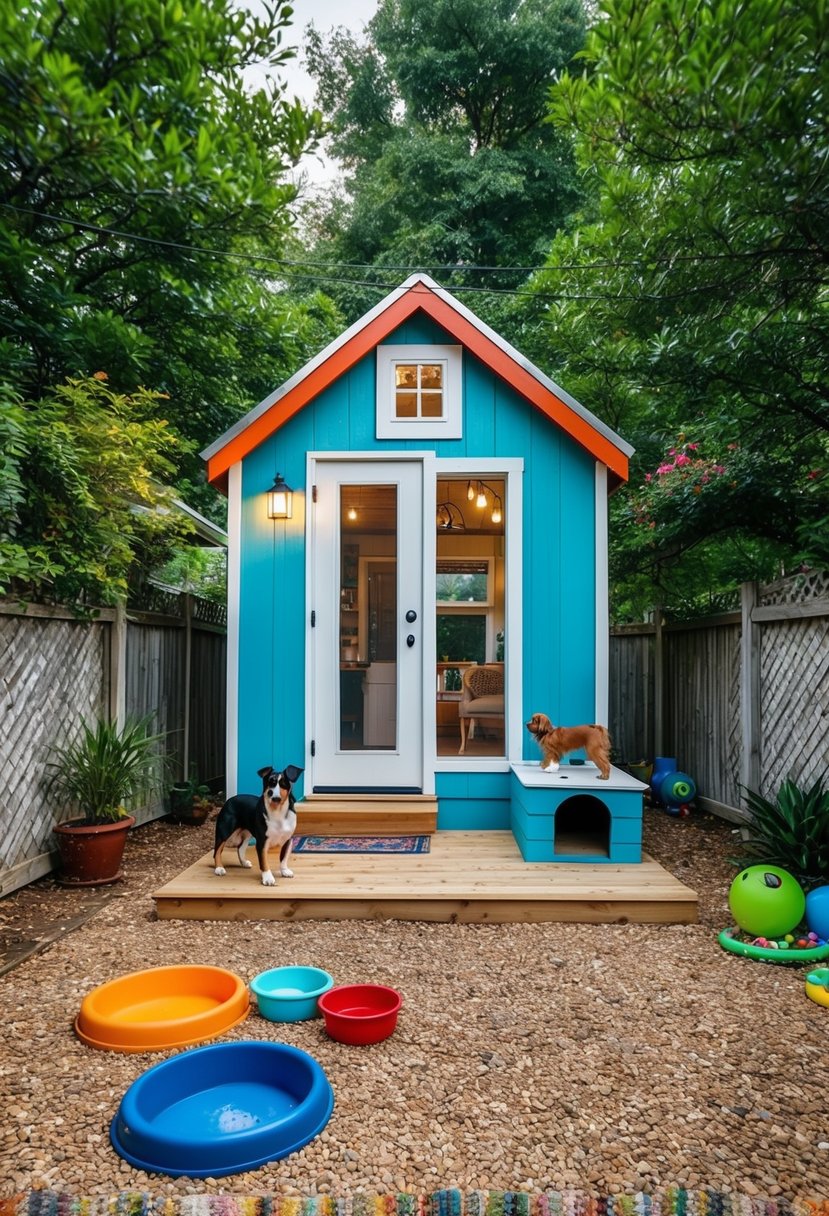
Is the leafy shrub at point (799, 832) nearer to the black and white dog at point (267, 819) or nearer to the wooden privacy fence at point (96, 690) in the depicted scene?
the black and white dog at point (267, 819)

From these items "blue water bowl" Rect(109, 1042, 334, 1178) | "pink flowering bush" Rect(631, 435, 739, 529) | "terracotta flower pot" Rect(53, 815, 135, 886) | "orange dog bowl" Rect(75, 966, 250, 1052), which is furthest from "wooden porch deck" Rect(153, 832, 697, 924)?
"pink flowering bush" Rect(631, 435, 739, 529)

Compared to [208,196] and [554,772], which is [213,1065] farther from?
[208,196]

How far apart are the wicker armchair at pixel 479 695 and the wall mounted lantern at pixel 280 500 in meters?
2.38

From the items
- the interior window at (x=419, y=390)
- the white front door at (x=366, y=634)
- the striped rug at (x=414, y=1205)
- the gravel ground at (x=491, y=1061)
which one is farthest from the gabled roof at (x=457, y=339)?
the striped rug at (x=414, y=1205)

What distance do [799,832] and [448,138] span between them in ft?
52.5

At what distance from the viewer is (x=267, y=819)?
4047 mm

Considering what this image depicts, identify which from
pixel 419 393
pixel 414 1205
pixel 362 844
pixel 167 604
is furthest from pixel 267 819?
pixel 167 604

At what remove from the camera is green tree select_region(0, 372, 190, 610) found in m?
4.39

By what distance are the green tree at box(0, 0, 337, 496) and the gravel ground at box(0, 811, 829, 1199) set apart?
401 centimetres

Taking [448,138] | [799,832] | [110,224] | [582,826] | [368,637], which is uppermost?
[448,138]

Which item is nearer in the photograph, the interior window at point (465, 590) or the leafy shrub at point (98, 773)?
the leafy shrub at point (98, 773)

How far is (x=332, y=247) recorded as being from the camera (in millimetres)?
15883

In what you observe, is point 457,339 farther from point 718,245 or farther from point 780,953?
point 780,953

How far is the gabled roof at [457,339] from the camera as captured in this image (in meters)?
5.16
